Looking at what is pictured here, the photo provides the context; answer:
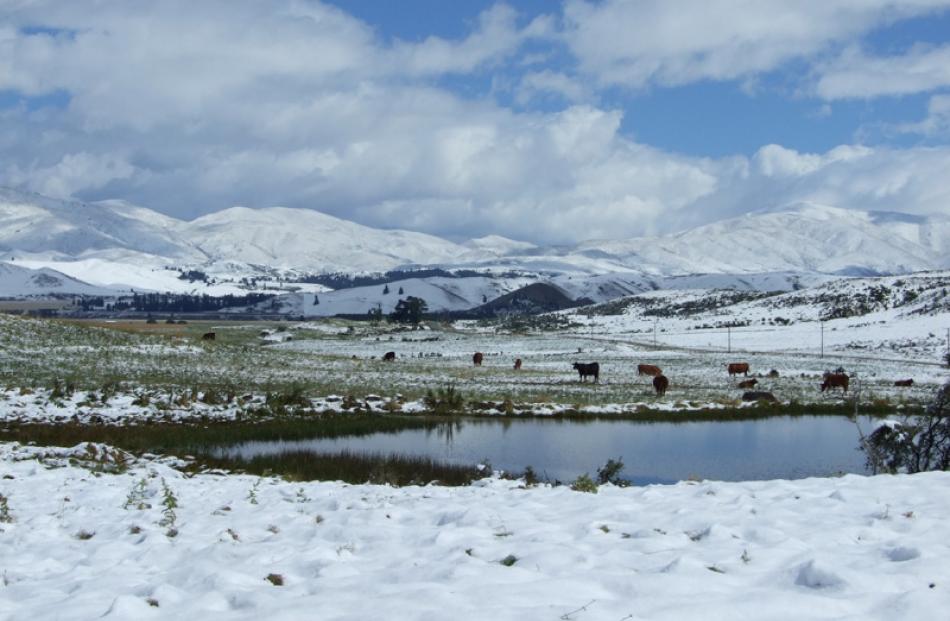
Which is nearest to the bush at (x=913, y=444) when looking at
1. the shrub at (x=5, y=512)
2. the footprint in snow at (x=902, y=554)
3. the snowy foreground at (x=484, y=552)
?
the snowy foreground at (x=484, y=552)

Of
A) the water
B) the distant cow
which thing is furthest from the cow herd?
the water

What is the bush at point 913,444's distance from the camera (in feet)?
55.2

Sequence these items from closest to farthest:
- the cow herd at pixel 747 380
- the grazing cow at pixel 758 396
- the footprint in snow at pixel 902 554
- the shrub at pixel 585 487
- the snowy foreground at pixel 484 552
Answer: the snowy foreground at pixel 484 552, the footprint in snow at pixel 902 554, the shrub at pixel 585 487, the grazing cow at pixel 758 396, the cow herd at pixel 747 380

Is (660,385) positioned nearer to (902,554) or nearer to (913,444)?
(913,444)

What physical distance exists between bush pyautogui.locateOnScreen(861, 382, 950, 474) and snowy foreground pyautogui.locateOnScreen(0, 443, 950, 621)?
192 inches

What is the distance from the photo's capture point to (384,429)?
27.0 meters

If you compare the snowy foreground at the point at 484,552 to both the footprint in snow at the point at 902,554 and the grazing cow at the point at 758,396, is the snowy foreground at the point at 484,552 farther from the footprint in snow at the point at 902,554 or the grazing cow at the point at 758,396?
the grazing cow at the point at 758,396

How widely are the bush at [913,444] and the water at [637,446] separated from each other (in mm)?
1500

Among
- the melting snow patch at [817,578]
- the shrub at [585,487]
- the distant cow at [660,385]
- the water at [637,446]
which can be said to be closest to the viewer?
the melting snow patch at [817,578]

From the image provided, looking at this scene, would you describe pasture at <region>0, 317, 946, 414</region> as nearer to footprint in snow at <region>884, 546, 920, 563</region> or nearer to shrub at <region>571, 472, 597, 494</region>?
shrub at <region>571, 472, 597, 494</region>

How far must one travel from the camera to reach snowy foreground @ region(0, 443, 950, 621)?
23.9ft

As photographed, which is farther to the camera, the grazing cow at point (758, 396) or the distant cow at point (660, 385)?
the distant cow at point (660, 385)

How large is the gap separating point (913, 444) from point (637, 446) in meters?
8.03

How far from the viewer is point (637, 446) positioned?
2394cm
